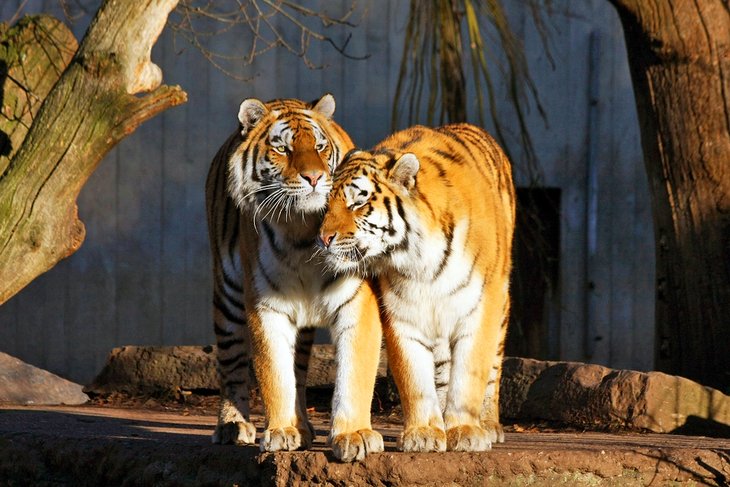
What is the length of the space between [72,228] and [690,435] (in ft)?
9.63

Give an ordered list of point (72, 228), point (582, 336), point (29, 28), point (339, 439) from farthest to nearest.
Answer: point (582, 336) < point (29, 28) < point (72, 228) < point (339, 439)

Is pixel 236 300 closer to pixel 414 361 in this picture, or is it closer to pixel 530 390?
pixel 414 361

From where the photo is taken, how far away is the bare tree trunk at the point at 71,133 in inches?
211

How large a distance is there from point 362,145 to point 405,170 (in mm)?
5327

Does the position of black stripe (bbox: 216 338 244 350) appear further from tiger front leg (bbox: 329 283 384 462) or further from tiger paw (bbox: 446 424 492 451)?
tiger paw (bbox: 446 424 492 451)

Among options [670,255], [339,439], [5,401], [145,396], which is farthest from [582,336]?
[339,439]

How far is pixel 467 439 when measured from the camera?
4.08m

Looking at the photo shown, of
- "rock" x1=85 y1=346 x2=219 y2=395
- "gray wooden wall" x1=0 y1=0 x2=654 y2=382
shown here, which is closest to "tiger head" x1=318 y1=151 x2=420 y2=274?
"rock" x1=85 y1=346 x2=219 y2=395

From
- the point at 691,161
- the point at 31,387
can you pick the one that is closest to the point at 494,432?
the point at 691,161

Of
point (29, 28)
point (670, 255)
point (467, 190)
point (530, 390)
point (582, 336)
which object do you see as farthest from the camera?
point (582, 336)

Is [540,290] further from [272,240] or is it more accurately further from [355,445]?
[355,445]

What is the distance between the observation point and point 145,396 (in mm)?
7289

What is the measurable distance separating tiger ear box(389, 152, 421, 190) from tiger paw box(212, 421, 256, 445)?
3.91ft

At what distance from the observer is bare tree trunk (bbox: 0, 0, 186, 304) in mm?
5359
